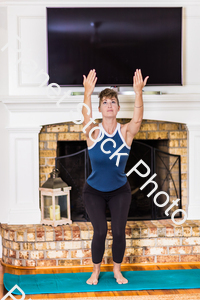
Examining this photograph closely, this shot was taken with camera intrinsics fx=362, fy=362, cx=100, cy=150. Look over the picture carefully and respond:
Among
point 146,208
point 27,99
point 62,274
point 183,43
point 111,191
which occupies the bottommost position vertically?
point 62,274

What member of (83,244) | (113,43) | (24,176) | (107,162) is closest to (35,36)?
(113,43)

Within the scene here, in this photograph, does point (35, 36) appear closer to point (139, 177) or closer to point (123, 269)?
point (139, 177)

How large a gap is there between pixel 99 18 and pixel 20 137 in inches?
44.9

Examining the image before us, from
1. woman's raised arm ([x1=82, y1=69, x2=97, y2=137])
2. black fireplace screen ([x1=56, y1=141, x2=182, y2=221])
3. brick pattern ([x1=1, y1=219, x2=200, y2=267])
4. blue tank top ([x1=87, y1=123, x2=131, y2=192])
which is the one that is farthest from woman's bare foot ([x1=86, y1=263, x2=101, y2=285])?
woman's raised arm ([x1=82, y1=69, x2=97, y2=137])

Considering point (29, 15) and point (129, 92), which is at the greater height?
point (29, 15)

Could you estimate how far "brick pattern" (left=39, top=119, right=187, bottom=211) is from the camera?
3.03 meters

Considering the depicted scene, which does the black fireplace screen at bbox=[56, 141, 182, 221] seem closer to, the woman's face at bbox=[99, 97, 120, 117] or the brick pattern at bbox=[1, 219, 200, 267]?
the brick pattern at bbox=[1, 219, 200, 267]

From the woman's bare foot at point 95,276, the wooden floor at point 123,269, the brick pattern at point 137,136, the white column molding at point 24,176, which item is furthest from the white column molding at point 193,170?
the white column molding at point 24,176

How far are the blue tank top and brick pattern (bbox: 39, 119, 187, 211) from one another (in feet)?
2.20

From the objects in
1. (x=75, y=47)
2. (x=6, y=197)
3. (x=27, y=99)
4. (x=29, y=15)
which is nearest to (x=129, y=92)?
(x=75, y=47)

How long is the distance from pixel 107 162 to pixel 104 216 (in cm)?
35

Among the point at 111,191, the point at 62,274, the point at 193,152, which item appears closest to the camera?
the point at 111,191

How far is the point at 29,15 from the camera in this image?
2910mm

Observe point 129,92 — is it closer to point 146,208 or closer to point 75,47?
point 75,47
